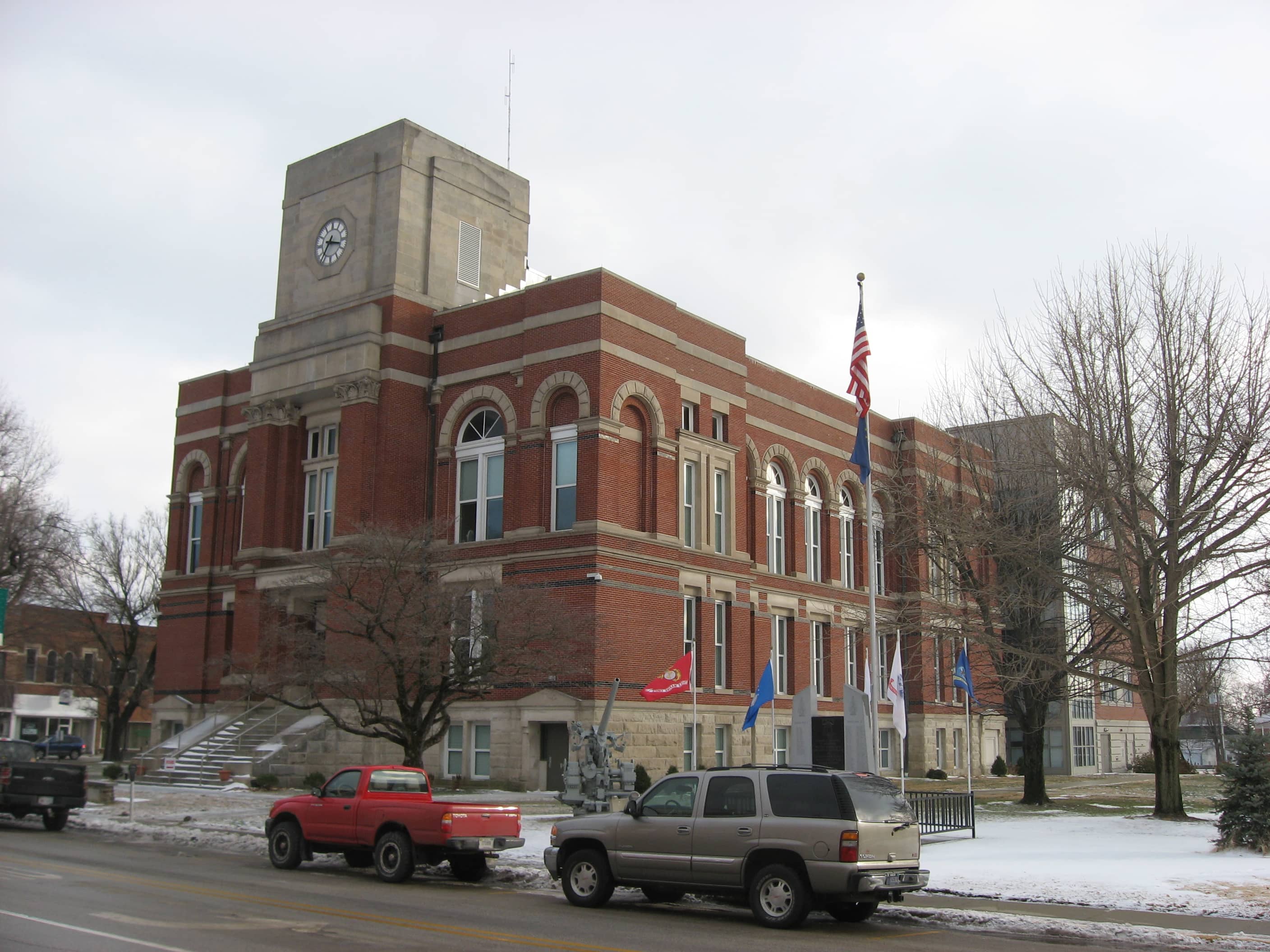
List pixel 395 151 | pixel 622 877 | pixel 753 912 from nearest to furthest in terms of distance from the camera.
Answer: pixel 753 912, pixel 622 877, pixel 395 151

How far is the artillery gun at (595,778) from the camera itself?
22000 mm

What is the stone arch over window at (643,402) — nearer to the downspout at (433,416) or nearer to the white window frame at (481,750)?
the downspout at (433,416)

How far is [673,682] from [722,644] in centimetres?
952

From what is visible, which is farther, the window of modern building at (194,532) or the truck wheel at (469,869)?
the window of modern building at (194,532)

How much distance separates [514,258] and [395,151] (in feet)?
21.4

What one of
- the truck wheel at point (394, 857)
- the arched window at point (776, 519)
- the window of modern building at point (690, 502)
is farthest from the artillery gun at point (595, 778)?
the arched window at point (776, 519)

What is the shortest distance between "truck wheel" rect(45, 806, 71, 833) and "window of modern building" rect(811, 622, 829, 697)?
28.4m

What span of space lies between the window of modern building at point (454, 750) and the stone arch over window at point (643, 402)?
427 inches

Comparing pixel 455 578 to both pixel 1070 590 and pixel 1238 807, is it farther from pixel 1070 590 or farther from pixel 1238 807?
pixel 1238 807

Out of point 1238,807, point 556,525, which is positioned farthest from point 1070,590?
point 556,525

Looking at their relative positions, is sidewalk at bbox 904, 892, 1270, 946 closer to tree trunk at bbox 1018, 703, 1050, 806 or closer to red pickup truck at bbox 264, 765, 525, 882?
red pickup truck at bbox 264, 765, 525, 882

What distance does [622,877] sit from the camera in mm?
14852

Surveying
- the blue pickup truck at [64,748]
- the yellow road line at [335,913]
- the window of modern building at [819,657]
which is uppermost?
the window of modern building at [819,657]

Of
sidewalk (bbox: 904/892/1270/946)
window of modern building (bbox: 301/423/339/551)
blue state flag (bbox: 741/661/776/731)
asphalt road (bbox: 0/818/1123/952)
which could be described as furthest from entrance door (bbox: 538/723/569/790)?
sidewalk (bbox: 904/892/1270/946)
